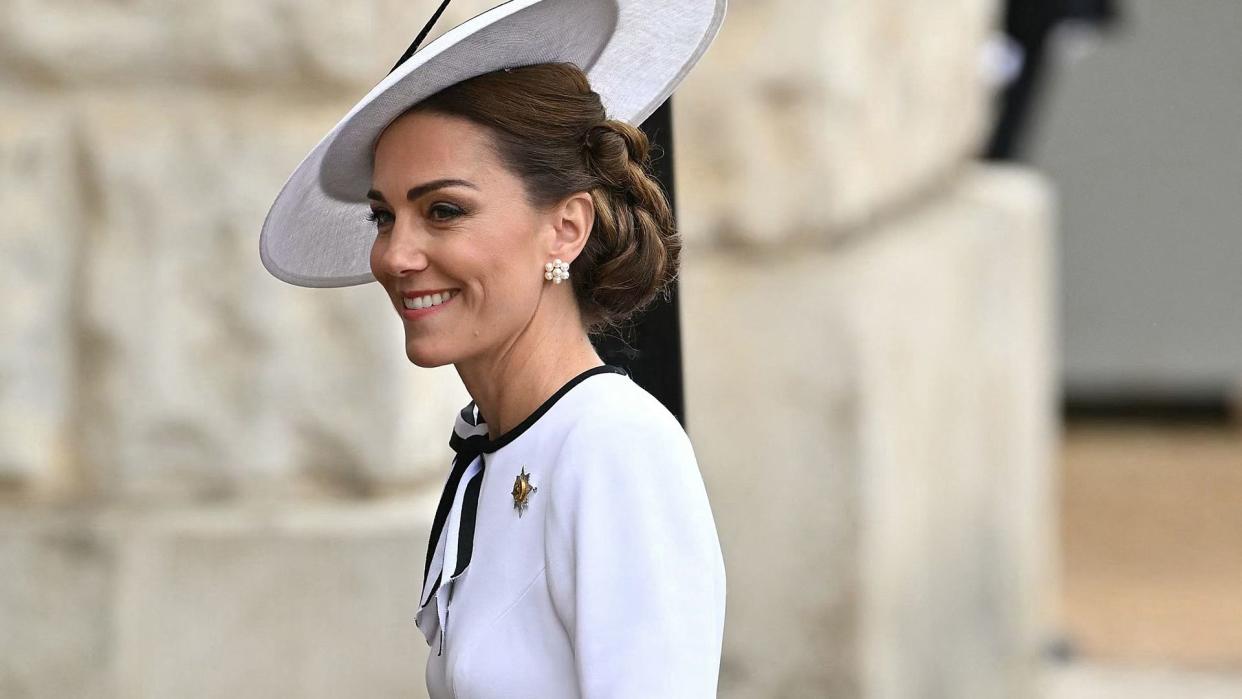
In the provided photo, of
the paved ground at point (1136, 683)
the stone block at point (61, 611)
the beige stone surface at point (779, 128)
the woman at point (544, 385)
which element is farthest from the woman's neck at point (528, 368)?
the paved ground at point (1136, 683)

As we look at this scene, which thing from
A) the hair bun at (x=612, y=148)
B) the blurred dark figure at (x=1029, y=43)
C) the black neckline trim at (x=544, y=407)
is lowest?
the black neckline trim at (x=544, y=407)

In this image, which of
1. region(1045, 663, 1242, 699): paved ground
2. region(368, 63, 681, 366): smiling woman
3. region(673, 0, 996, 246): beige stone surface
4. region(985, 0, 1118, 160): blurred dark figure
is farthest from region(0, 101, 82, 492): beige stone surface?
region(985, 0, 1118, 160): blurred dark figure

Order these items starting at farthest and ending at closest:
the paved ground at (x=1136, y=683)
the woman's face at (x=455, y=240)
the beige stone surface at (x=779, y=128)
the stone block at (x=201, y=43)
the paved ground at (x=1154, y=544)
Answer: the paved ground at (x=1154, y=544), the paved ground at (x=1136, y=683), the beige stone surface at (x=779, y=128), the stone block at (x=201, y=43), the woman's face at (x=455, y=240)

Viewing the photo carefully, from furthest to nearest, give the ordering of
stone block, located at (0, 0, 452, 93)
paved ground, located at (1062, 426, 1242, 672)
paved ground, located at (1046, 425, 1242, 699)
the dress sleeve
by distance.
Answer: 1. paved ground, located at (1062, 426, 1242, 672)
2. paved ground, located at (1046, 425, 1242, 699)
3. stone block, located at (0, 0, 452, 93)
4. the dress sleeve

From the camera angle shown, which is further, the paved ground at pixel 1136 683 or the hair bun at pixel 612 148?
the paved ground at pixel 1136 683

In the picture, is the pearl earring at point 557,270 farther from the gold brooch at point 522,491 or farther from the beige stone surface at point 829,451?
the beige stone surface at point 829,451

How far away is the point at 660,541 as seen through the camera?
4.37 feet

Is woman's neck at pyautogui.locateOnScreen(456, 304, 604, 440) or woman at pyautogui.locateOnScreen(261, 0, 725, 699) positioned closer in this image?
woman at pyautogui.locateOnScreen(261, 0, 725, 699)

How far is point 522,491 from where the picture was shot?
1401 mm

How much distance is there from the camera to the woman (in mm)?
1331

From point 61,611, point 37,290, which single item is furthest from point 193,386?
point 61,611

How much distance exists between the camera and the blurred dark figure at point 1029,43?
582 centimetres

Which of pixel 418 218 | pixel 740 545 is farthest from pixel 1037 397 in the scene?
pixel 418 218

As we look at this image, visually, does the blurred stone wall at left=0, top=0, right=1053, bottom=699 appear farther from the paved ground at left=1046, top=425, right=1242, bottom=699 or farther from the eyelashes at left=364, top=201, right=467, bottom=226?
the paved ground at left=1046, top=425, right=1242, bottom=699
